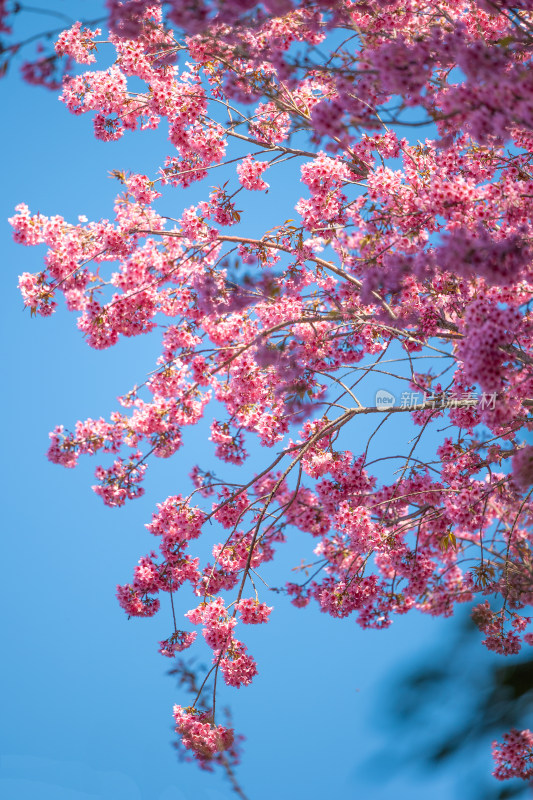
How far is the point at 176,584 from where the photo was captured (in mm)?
4961

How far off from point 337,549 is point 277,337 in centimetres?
171

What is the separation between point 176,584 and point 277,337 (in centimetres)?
192

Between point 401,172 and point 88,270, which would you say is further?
point 88,270

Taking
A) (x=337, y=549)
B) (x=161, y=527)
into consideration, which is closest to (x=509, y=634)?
(x=337, y=549)

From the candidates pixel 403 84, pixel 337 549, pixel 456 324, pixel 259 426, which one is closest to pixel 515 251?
pixel 403 84

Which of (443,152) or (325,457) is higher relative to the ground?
(443,152)

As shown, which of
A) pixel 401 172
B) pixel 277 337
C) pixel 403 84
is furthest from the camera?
pixel 277 337

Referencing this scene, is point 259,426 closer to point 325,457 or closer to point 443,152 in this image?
point 325,457

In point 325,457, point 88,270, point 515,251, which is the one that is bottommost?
point 515,251

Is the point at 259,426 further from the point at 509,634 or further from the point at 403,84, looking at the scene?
the point at 403,84

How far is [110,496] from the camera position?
16.2ft

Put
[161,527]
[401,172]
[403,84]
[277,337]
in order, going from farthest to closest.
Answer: [161,527], [277,337], [401,172], [403,84]

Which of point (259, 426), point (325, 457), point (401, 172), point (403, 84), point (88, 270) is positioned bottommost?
point (403, 84)

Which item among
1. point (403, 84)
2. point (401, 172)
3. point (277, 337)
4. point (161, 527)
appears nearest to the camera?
point (403, 84)
